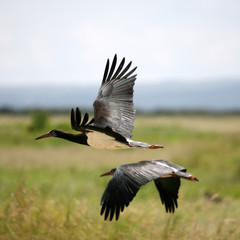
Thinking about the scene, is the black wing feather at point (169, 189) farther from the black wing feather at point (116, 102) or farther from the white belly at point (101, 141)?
the white belly at point (101, 141)

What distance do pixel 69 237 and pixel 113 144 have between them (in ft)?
7.30

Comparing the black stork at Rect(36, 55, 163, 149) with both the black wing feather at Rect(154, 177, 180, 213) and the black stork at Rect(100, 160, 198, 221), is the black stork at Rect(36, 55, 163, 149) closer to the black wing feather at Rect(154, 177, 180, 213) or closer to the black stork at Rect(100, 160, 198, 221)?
the black stork at Rect(100, 160, 198, 221)

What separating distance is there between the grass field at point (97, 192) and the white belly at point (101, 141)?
7.04 feet

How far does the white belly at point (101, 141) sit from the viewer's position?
12.1 feet

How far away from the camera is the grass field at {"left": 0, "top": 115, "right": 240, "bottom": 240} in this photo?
584cm

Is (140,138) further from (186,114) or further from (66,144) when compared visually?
(186,114)

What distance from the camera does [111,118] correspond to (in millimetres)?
4434

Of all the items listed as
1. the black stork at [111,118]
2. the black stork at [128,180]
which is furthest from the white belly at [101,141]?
the black stork at [128,180]

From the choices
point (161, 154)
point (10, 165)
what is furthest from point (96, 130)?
point (161, 154)

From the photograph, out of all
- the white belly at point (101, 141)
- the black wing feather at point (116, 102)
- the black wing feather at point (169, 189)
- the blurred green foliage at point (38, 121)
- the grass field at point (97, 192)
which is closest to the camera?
the white belly at point (101, 141)

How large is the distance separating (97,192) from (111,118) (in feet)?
26.8

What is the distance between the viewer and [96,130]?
3.63 meters

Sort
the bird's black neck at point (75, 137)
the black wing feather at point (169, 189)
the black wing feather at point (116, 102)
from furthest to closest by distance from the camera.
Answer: the black wing feather at point (169, 189) → the black wing feather at point (116, 102) → the bird's black neck at point (75, 137)

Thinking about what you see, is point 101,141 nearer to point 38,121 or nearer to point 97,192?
point 97,192
